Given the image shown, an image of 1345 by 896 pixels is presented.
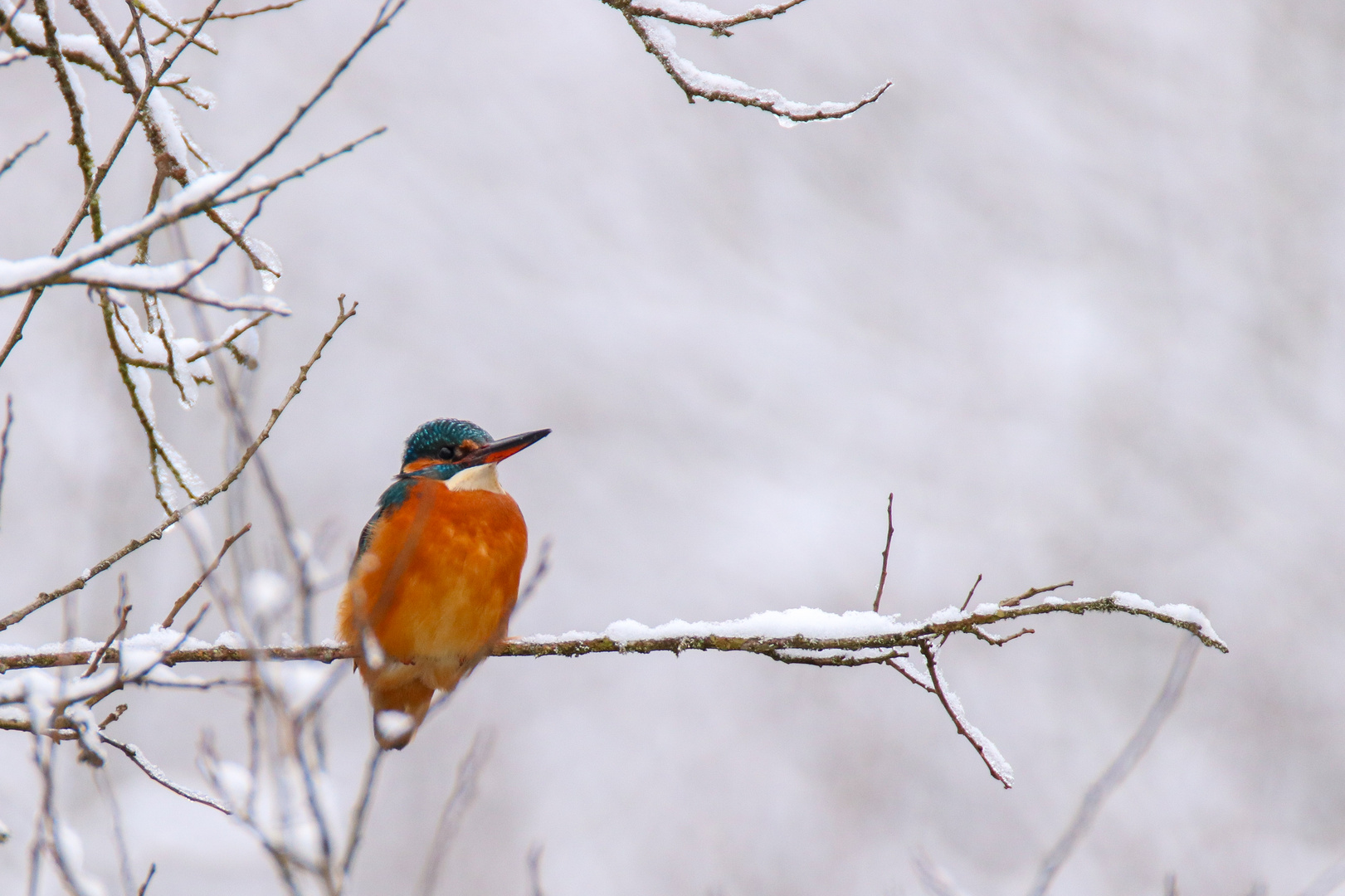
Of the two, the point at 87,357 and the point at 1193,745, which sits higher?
the point at 87,357

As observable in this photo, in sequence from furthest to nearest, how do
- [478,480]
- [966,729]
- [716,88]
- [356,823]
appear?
[478,480] < [716,88] < [966,729] < [356,823]

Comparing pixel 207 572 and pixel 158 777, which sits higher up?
pixel 207 572

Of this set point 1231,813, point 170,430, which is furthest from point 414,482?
point 1231,813

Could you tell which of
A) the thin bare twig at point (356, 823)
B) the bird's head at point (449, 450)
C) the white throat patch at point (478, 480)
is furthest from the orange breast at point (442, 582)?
the thin bare twig at point (356, 823)

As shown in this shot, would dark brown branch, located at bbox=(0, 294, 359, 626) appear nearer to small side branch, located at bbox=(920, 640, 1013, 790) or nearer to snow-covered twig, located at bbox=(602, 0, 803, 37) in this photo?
snow-covered twig, located at bbox=(602, 0, 803, 37)

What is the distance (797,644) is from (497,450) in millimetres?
2095

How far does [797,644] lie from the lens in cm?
222

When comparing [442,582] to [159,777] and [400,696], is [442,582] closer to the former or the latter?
[400,696]

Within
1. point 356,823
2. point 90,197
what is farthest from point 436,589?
point 356,823

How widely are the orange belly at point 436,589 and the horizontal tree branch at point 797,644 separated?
3.28 ft

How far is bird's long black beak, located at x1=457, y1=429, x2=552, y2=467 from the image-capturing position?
3975mm

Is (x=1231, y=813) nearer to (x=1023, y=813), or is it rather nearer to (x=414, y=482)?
(x=1023, y=813)

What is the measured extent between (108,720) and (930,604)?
22.6 feet

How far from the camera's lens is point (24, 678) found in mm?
1633
